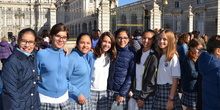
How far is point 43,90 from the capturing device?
341 cm

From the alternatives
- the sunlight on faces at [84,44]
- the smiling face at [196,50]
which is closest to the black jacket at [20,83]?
the sunlight on faces at [84,44]

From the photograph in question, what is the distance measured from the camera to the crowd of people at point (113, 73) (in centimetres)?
317

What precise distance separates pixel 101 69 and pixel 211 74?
70.9 inches

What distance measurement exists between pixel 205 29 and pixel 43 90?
2767 cm

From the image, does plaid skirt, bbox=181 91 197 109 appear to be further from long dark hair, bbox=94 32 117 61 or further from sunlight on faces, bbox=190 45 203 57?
long dark hair, bbox=94 32 117 61

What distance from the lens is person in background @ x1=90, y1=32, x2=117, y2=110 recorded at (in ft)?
13.5

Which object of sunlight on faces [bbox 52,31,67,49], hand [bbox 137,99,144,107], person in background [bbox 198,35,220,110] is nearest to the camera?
person in background [bbox 198,35,220,110]

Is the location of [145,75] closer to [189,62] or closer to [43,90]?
[189,62]

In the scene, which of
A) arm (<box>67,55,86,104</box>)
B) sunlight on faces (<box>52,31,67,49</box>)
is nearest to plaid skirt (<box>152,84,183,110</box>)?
arm (<box>67,55,86,104</box>)

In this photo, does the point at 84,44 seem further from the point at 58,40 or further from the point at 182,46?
the point at 182,46

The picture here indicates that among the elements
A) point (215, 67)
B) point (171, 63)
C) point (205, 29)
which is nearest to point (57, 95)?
point (171, 63)

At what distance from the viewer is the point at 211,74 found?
312 cm

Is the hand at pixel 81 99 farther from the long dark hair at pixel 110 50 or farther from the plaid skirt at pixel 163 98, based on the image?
the plaid skirt at pixel 163 98

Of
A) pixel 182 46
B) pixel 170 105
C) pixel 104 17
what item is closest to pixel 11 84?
pixel 170 105
